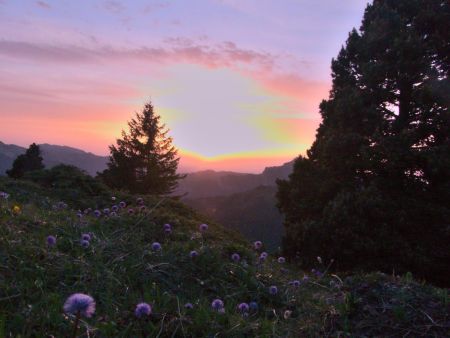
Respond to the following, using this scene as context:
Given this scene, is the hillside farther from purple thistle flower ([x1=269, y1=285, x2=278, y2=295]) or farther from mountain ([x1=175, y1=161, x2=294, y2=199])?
purple thistle flower ([x1=269, y1=285, x2=278, y2=295])

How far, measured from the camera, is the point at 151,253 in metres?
4.33

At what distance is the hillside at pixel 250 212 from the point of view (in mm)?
41250

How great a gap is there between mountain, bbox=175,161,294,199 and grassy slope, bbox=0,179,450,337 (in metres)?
69.9

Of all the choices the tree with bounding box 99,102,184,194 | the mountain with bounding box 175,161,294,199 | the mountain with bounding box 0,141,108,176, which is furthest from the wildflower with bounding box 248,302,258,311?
the mountain with bounding box 0,141,108,176

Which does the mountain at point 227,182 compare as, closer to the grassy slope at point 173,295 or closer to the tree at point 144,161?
the tree at point 144,161

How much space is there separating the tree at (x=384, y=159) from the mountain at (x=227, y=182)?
5999 cm

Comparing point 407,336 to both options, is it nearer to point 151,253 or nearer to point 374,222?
point 151,253

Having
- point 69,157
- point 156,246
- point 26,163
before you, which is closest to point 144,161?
point 26,163

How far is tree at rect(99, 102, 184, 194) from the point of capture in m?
30.2

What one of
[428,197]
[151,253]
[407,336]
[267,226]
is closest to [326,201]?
[428,197]

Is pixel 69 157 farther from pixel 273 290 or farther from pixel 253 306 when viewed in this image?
pixel 253 306

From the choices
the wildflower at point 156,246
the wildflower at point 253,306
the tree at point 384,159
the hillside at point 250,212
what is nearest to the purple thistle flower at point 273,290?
the wildflower at point 253,306

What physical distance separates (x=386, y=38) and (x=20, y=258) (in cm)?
1302

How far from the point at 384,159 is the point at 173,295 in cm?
1042
